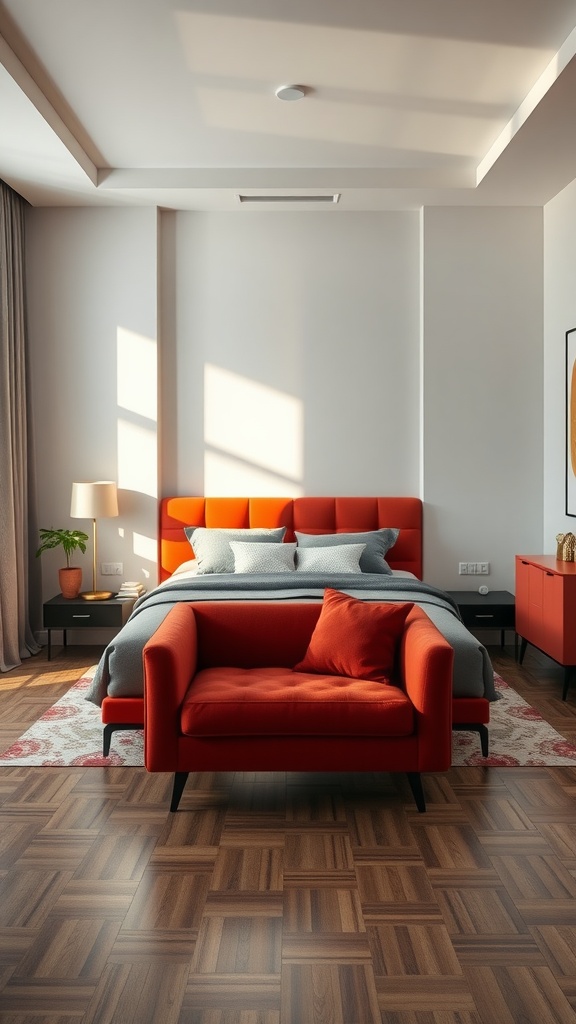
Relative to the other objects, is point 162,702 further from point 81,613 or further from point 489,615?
point 489,615

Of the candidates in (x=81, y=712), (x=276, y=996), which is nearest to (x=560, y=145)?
(x=81, y=712)

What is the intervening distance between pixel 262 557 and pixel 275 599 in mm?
892

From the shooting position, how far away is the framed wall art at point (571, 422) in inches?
209

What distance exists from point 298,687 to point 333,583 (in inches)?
53.9

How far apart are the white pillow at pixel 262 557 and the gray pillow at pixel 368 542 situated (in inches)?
9.4

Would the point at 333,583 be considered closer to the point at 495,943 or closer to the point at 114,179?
the point at 495,943

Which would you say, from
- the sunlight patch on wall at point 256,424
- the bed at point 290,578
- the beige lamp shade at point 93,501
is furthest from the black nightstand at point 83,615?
the sunlight patch on wall at point 256,424

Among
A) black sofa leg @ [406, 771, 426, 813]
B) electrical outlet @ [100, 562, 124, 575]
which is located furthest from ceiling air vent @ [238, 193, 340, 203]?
black sofa leg @ [406, 771, 426, 813]

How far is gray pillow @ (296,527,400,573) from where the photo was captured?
5324mm

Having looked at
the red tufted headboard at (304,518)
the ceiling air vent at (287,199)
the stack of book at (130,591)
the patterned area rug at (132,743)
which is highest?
the ceiling air vent at (287,199)

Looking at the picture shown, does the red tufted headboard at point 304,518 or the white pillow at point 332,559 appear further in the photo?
the red tufted headboard at point 304,518

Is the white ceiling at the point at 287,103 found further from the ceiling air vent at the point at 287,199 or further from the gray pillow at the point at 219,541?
the gray pillow at the point at 219,541

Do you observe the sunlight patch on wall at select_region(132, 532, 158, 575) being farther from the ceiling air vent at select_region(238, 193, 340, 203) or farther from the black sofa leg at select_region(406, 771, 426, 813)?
the black sofa leg at select_region(406, 771, 426, 813)

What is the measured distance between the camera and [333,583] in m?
4.55
